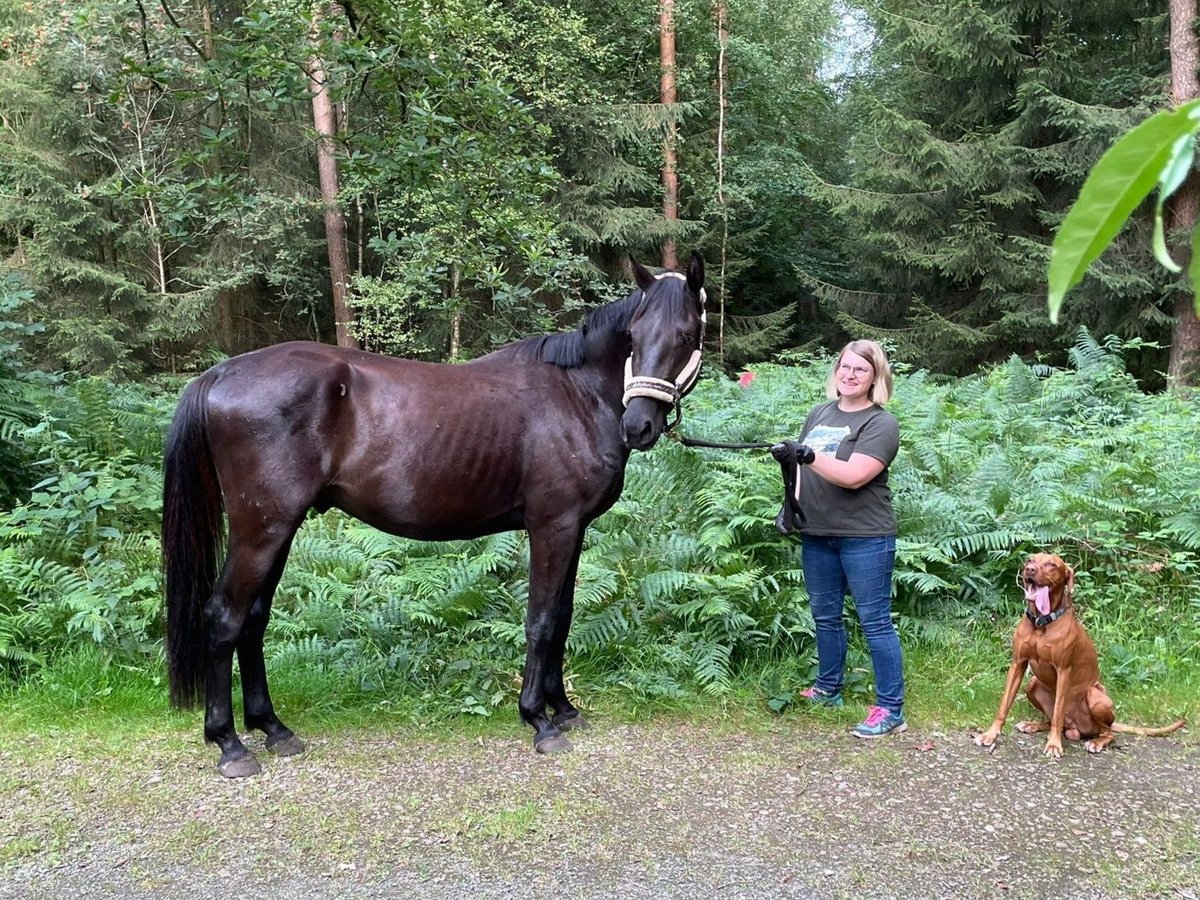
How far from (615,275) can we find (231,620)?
1187 centimetres

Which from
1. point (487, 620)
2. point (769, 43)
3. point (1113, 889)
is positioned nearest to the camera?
point (1113, 889)

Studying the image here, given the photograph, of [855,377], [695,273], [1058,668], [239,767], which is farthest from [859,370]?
[239,767]

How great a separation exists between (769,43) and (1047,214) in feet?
27.5

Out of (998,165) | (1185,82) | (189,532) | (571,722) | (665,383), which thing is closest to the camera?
(665,383)

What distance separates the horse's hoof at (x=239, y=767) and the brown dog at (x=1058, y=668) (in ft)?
9.99

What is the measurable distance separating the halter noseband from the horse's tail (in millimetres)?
1676

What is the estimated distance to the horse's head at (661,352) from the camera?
10.5 ft

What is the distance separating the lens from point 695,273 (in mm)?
3277

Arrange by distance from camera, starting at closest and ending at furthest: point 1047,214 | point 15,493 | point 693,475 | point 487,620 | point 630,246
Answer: point 487,620 < point 693,475 < point 15,493 < point 1047,214 < point 630,246

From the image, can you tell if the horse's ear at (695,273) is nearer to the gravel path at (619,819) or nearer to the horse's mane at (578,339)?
the horse's mane at (578,339)

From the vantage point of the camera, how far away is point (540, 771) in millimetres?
3303

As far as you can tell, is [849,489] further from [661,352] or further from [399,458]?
[399,458]

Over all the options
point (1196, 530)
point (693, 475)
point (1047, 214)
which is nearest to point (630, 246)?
point (1047, 214)

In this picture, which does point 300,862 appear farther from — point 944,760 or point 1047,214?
point 1047,214
